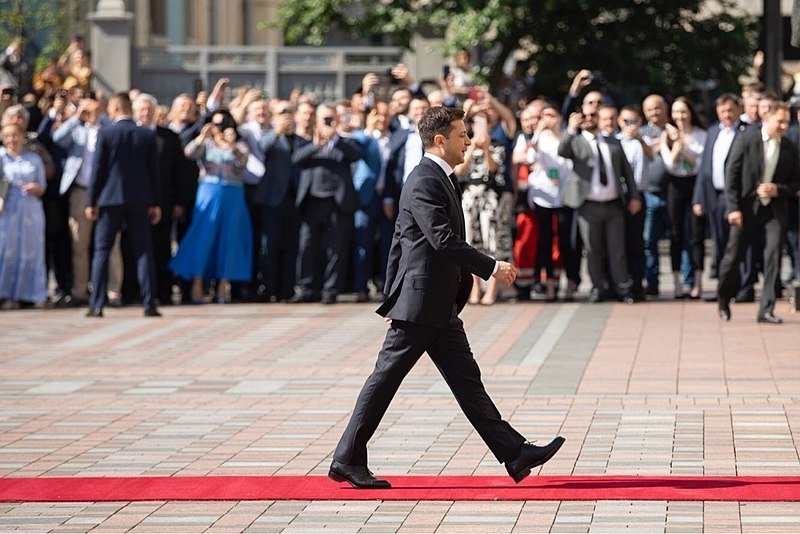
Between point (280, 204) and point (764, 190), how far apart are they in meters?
5.13

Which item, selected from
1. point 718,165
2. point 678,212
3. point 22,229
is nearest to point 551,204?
point 678,212

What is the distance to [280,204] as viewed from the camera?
1823 centimetres

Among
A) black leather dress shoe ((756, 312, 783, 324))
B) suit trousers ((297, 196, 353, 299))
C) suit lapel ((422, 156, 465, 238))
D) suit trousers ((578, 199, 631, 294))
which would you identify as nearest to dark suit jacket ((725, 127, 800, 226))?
black leather dress shoe ((756, 312, 783, 324))

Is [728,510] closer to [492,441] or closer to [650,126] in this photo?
[492,441]

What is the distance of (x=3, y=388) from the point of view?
12.3 metres

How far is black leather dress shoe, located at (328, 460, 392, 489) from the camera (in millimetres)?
8359

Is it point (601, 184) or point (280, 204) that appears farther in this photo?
point (280, 204)

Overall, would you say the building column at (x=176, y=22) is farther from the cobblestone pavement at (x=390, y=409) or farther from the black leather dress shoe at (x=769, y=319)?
the black leather dress shoe at (x=769, y=319)

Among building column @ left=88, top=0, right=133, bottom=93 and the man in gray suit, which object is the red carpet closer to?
the man in gray suit

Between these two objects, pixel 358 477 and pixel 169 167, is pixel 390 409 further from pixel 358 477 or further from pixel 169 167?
pixel 169 167

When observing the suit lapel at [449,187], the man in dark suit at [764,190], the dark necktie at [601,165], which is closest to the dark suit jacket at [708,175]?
the dark necktie at [601,165]

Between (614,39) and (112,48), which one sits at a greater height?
(614,39)

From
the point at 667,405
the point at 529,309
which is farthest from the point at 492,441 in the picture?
the point at 529,309

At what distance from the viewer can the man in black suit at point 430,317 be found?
328 inches
